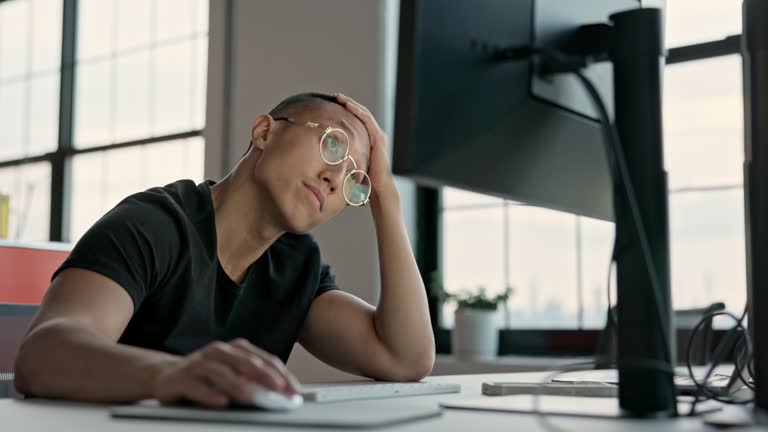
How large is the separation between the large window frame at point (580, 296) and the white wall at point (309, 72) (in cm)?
10

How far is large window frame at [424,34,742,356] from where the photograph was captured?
9.78 ft

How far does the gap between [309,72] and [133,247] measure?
248cm

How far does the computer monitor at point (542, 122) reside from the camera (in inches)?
31.0

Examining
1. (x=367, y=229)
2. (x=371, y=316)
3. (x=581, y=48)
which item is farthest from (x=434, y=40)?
(x=367, y=229)

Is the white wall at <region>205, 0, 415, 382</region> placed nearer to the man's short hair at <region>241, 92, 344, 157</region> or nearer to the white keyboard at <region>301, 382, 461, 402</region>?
the man's short hair at <region>241, 92, 344, 157</region>

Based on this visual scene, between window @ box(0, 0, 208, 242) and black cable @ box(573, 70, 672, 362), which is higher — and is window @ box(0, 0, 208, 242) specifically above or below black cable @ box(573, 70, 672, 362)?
above

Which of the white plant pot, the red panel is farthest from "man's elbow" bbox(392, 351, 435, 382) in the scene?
the red panel

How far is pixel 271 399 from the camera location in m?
0.75

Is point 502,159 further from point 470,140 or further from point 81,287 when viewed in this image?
point 81,287

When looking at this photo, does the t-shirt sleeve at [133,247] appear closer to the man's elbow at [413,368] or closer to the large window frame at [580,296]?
the man's elbow at [413,368]

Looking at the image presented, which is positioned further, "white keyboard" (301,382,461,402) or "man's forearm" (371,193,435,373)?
"man's forearm" (371,193,435,373)

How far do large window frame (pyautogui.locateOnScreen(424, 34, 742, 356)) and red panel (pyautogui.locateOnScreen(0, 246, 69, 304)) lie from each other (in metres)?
1.43

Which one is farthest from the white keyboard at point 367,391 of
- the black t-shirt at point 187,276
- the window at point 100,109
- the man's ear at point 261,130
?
the window at point 100,109

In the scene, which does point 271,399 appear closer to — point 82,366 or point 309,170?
point 82,366
